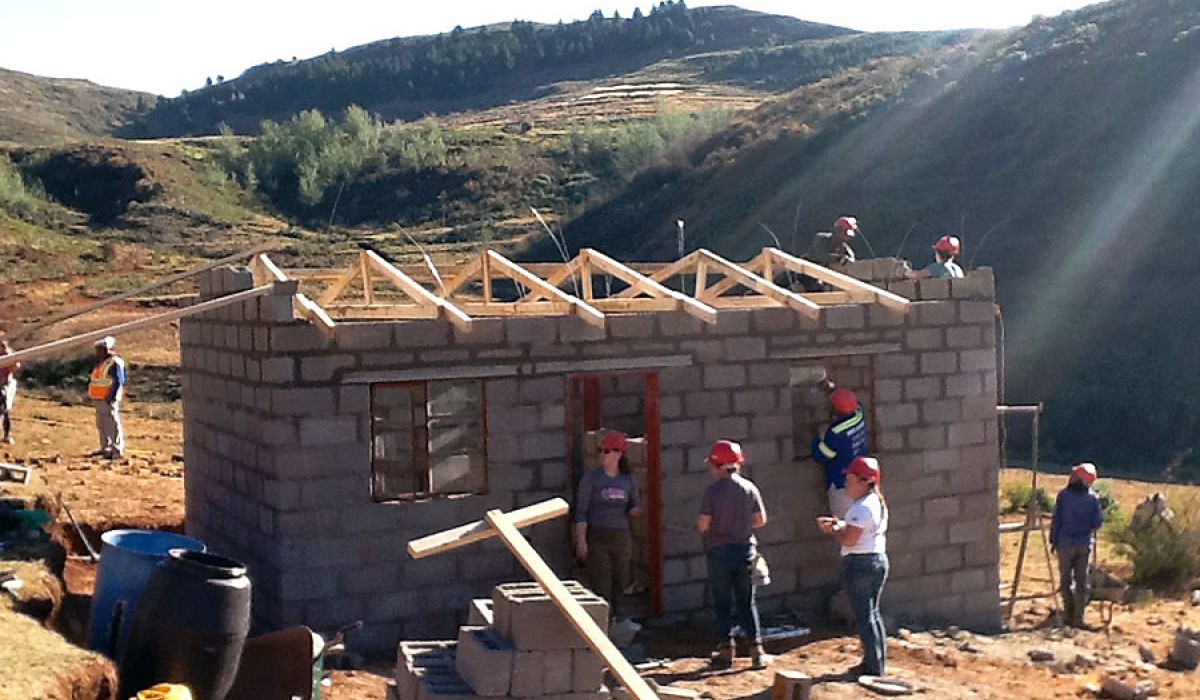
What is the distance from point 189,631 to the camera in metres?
6.98

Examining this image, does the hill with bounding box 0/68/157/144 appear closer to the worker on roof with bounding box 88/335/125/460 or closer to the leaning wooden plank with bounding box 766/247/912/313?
the worker on roof with bounding box 88/335/125/460

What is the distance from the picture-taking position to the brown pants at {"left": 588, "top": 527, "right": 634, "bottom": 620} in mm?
9367

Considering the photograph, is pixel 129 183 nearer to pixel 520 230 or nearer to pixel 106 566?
pixel 520 230

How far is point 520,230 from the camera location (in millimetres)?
45219

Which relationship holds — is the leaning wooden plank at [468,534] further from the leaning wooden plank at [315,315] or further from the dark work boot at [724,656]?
the dark work boot at [724,656]

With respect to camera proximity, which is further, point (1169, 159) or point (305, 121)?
point (305, 121)

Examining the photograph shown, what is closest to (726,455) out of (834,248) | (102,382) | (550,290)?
(550,290)

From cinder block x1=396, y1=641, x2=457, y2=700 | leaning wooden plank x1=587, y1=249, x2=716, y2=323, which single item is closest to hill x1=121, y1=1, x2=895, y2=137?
leaning wooden plank x1=587, y1=249, x2=716, y2=323

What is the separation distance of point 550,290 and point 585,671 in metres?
3.75

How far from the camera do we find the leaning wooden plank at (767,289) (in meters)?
10.2

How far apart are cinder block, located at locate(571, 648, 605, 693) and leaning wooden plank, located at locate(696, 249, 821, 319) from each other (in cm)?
391

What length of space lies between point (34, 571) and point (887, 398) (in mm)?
6704

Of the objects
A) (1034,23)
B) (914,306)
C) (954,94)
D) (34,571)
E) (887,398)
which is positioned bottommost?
(34,571)

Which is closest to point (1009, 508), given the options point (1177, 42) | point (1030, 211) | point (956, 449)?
point (956, 449)
